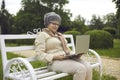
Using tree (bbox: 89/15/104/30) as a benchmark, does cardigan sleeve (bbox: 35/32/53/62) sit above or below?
above

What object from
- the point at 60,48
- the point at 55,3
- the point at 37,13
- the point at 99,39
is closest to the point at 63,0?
the point at 55,3

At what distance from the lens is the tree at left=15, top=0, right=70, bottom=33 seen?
4469 centimetres

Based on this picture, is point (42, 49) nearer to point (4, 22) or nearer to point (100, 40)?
point (100, 40)

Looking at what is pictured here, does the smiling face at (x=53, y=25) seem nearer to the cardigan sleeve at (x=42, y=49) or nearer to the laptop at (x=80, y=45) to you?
the cardigan sleeve at (x=42, y=49)

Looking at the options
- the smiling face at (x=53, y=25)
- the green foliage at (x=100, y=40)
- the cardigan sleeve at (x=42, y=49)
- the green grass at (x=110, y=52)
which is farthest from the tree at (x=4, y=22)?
the cardigan sleeve at (x=42, y=49)

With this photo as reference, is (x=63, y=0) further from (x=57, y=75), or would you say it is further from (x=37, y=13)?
(x=57, y=75)

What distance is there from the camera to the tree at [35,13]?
44688mm


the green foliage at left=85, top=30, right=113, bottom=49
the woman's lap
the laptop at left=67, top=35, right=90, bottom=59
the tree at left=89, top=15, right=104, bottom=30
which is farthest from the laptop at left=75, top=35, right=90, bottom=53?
the tree at left=89, top=15, right=104, bottom=30

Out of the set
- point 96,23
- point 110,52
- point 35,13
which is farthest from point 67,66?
point 96,23

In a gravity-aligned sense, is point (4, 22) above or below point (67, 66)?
below

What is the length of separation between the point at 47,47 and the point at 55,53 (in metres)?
0.15

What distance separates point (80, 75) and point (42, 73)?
624 millimetres

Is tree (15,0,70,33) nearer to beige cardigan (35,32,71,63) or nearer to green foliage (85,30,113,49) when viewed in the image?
→ green foliage (85,30,113,49)

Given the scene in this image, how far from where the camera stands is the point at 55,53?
4562 mm
